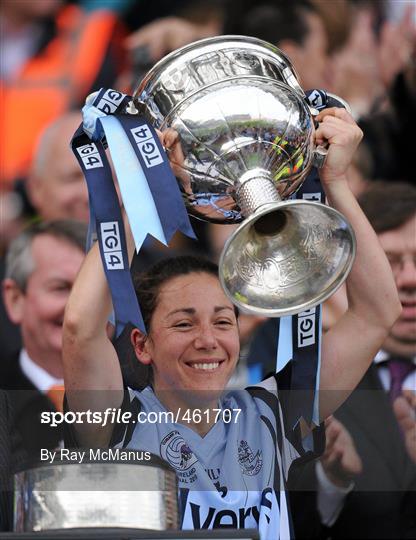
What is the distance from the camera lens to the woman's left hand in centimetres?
286

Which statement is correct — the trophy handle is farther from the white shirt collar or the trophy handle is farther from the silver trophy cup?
the white shirt collar

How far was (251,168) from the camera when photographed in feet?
8.69

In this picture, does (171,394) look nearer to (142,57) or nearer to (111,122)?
(111,122)

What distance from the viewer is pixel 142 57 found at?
5.04m

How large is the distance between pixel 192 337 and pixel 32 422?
392mm

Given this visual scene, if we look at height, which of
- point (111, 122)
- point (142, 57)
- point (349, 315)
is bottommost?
point (349, 315)

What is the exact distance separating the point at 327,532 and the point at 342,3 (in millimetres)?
2434

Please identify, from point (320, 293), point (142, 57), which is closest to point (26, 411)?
point (320, 293)

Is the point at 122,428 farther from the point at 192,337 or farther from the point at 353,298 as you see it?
the point at 353,298

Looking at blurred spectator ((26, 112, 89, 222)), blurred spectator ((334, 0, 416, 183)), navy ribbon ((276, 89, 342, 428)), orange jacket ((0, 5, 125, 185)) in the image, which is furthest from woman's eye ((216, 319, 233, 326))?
orange jacket ((0, 5, 125, 185))

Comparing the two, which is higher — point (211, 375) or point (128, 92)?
point (128, 92)

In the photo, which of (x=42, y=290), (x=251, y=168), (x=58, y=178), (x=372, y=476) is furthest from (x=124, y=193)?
(x=58, y=178)

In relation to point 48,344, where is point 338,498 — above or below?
below

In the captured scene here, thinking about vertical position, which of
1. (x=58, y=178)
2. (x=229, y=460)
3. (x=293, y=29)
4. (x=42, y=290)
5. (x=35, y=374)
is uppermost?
(x=293, y=29)
